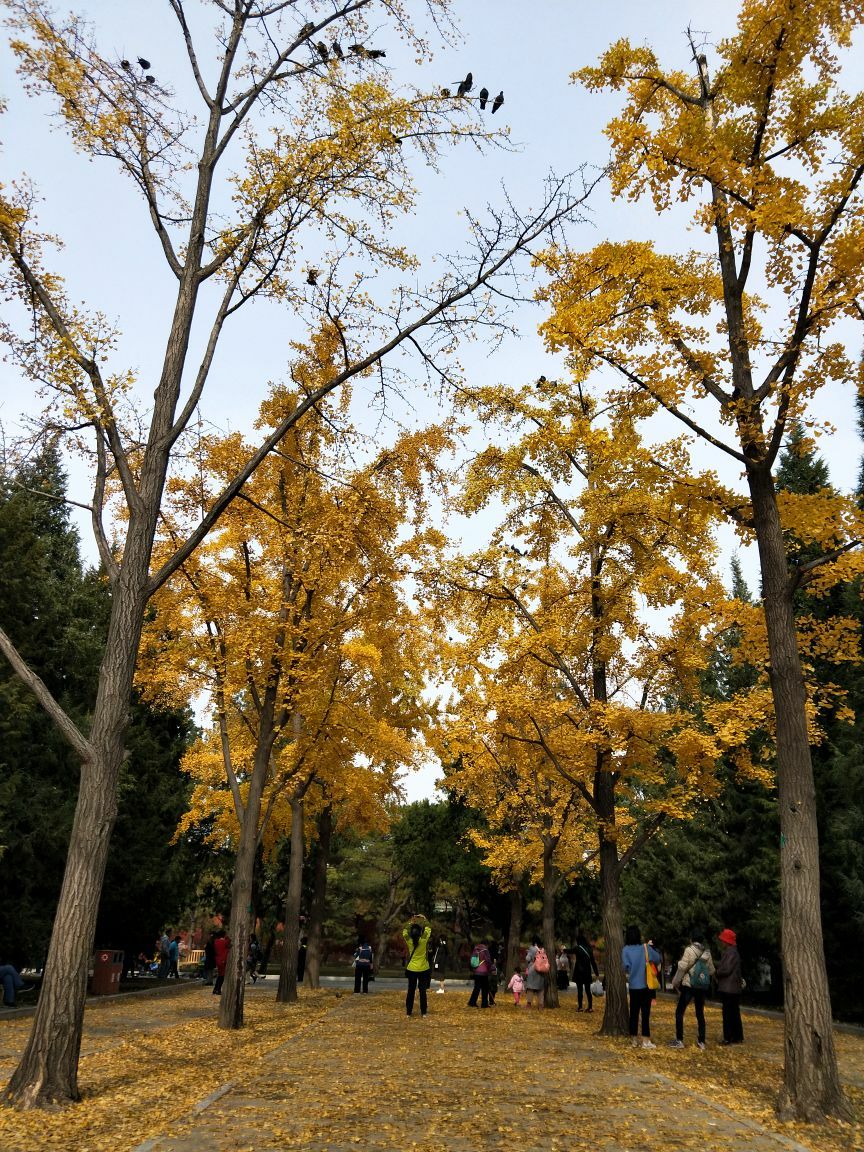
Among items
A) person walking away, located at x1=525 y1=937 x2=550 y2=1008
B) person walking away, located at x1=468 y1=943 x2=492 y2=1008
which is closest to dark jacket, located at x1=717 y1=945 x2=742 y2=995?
person walking away, located at x1=468 y1=943 x2=492 y2=1008

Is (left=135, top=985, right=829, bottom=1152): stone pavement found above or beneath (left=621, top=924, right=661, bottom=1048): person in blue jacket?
beneath

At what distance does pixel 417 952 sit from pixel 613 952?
351 cm

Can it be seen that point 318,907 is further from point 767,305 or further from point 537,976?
point 767,305

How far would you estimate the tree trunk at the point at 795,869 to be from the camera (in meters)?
7.43

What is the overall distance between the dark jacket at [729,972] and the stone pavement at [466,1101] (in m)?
0.83

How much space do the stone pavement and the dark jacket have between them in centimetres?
83

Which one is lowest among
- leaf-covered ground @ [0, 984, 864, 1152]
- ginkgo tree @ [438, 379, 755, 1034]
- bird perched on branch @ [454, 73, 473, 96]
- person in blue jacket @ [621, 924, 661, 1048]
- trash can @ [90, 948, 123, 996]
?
trash can @ [90, 948, 123, 996]

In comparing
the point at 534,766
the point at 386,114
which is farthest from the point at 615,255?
the point at 534,766

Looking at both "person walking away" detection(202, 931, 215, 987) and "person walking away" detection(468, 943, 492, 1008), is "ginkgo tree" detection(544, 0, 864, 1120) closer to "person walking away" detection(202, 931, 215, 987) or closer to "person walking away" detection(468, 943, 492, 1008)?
"person walking away" detection(468, 943, 492, 1008)

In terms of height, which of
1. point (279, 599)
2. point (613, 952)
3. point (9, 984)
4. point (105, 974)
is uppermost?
point (279, 599)

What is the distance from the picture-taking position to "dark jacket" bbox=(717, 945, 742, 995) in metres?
12.6

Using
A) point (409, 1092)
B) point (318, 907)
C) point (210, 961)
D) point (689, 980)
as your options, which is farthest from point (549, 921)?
point (409, 1092)

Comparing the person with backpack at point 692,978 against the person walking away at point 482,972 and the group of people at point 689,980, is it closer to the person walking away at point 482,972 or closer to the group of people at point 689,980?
the group of people at point 689,980

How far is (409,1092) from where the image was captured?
25.6 feet
